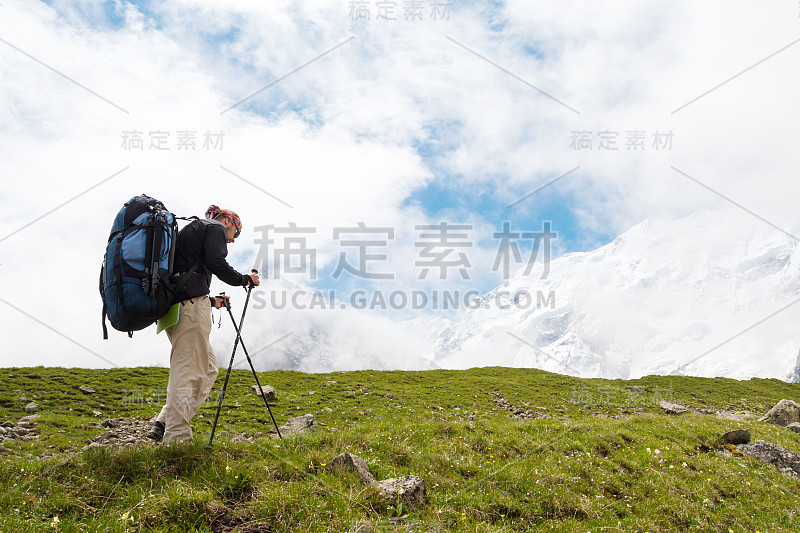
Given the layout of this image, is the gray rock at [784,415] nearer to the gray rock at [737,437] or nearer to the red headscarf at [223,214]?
the gray rock at [737,437]

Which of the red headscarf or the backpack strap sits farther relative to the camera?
the red headscarf

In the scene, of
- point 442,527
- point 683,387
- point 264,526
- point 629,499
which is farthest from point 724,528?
point 683,387

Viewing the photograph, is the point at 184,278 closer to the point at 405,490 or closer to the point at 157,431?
the point at 157,431

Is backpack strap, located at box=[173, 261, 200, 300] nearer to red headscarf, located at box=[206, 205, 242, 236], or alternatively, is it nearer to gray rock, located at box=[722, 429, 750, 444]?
red headscarf, located at box=[206, 205, 242, 236]

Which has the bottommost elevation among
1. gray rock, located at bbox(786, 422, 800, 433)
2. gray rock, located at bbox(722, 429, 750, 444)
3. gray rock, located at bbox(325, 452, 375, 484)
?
gray rock, located at bbox(786, 422, 800, 433)

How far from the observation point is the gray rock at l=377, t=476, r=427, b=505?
21.0ft

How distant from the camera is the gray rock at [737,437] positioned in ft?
42.7

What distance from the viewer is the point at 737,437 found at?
13094mm

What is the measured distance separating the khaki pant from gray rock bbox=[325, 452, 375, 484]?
7.67 feet

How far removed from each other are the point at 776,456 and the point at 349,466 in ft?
41.1

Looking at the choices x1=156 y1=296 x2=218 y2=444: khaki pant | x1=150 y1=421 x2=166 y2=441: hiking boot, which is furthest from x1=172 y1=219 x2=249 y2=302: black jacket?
x1=150 y1=421 x2=166 y2=441: hiking boot

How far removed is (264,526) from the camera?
538cm

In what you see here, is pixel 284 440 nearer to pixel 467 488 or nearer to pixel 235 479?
pixel 235 479

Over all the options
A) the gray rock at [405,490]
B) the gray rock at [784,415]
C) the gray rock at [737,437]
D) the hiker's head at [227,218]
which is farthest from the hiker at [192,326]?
the gray rock at [784,415]
